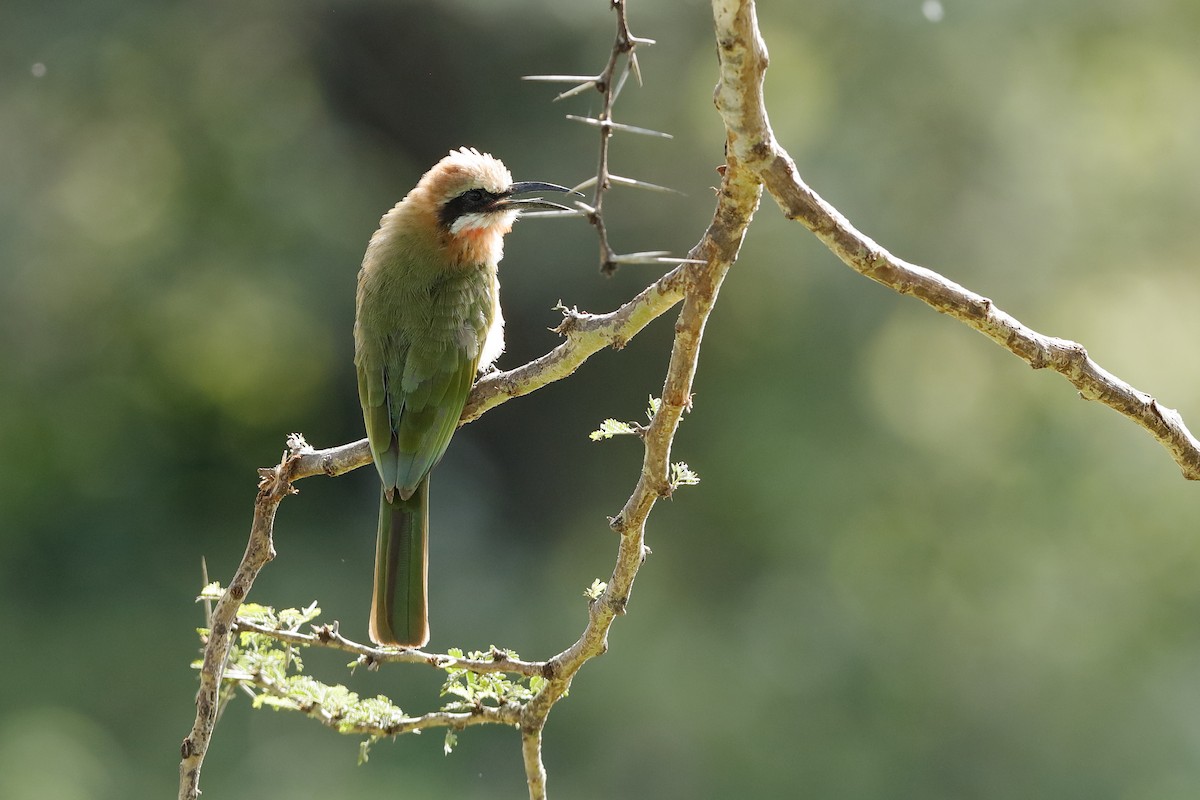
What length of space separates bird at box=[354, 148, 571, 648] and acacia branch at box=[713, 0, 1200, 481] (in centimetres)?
107

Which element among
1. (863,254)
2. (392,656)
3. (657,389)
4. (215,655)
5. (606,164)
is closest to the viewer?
(606,164)

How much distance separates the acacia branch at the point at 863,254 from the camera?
4.71ft

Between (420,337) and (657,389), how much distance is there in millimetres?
4906

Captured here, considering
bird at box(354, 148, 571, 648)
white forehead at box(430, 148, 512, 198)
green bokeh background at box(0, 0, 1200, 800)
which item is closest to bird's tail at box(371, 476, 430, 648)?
bird at box(354, 148, 571, 648)

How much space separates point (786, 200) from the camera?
1.54 metres

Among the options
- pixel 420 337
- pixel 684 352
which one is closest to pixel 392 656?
pixel 684 352

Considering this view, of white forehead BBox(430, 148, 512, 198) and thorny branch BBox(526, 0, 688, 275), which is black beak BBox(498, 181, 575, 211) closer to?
white forehead BBox(430, 148, 512, 198)

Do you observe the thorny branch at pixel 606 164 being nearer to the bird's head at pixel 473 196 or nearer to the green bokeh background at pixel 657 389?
the bird's head at pixel 473 196

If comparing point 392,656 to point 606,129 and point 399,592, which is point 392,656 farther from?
point 606,129

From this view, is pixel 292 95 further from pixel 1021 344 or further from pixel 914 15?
pixel 1021 344

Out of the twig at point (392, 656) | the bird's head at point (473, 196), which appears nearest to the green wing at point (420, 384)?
the bird's head at point (473, 196)

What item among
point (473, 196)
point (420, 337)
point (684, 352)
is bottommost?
point (684, 352)

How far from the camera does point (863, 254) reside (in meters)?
1.60

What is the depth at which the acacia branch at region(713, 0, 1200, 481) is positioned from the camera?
1436 mm
